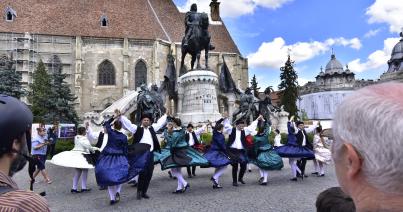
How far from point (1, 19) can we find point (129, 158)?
3888 centimetres

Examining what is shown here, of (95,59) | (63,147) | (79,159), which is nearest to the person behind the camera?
(79,159)

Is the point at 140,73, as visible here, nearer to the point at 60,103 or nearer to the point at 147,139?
the point at 60,103

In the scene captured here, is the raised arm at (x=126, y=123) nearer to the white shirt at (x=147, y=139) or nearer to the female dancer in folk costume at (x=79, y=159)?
the white shirt at (x=147, y=139)

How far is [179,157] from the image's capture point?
895 centimetres

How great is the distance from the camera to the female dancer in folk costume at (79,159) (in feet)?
29.2

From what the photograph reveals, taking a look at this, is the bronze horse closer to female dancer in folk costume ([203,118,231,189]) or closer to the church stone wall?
female dancer in folk costume ([203,118,231,189])

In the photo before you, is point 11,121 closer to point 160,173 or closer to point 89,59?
point 160,173

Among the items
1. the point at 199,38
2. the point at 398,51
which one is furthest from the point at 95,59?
the point at 398,51

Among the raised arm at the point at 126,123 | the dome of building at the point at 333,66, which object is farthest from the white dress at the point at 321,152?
the dome of building at the point at 333,66

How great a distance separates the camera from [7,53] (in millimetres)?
38875

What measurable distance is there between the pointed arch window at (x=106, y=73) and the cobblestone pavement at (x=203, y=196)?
103ft

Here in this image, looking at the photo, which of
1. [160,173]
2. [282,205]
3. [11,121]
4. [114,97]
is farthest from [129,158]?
[114,97]

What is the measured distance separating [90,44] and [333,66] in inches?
1557

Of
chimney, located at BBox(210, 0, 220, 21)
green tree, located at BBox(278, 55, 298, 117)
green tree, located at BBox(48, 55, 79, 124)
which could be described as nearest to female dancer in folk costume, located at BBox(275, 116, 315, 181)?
green tree, located at BBox(48, 55, 79, 124)
